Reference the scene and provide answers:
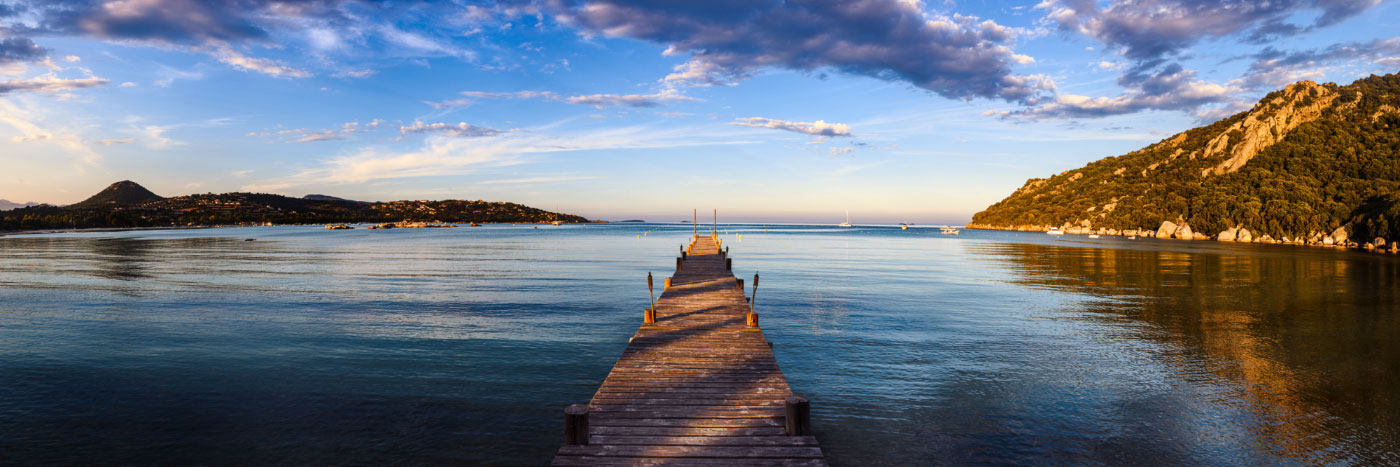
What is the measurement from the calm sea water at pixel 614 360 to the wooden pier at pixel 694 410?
1.98m

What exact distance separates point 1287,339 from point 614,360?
2692 centimetres

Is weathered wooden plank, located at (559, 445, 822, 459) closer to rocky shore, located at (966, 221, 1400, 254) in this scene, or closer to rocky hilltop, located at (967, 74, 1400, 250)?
rocky shore, located at (966, 221, 1400, 254)

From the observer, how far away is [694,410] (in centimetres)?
1239

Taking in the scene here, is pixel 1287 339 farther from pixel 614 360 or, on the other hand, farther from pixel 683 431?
pixel 683 431

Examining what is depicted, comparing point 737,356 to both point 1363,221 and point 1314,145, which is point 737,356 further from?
point 1314,145

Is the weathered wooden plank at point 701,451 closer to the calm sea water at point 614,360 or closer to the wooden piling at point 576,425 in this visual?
the wooden piling at point 576,425

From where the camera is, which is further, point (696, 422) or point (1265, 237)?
point (1265, 237)

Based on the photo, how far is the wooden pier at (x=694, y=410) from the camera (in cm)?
1013

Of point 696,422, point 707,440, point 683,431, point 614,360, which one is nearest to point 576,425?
point 683,431

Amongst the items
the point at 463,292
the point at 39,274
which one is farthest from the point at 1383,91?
the point at 39,274

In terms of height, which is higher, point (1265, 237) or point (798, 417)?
point (798, 417)

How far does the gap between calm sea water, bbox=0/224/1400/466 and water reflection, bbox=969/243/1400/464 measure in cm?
13

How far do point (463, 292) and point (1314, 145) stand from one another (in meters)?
198

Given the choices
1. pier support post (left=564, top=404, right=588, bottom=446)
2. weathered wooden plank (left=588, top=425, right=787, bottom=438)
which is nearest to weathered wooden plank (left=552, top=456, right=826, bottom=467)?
pier support post (left=564, top=404, right=588, bottom=446)
